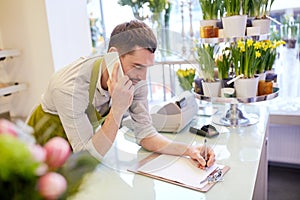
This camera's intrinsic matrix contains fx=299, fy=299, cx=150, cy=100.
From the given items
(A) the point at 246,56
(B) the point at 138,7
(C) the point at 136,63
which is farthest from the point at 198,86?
(B) the point at 138,7

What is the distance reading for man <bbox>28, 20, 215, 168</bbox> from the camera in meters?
1.10

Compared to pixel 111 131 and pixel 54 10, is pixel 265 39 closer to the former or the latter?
pixel 111 131

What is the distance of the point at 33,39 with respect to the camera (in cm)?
188

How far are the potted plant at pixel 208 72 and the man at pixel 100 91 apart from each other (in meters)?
0.49

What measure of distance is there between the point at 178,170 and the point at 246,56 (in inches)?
30.0

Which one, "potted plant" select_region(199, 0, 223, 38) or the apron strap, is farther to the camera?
"potted plant" select_region(199, 0, 223, 38)

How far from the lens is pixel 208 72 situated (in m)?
1.64

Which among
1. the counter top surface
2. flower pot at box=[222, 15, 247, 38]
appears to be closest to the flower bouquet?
the counter top surface

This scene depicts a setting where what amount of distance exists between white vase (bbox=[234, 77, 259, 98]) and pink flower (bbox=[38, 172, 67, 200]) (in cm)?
134

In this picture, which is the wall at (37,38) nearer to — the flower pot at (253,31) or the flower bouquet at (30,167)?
the flower pot at (253,31)

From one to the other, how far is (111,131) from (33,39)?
1049 mm

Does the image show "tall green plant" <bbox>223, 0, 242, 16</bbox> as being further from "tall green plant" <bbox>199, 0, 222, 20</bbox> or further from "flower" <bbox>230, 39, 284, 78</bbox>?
"flower" <bbox>230, 39, 284, 78</bbox>

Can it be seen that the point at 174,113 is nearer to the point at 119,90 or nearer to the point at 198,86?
the point at 198,86

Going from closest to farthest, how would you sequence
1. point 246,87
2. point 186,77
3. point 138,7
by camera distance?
point 186,77 → point 246,87 → point 138,7
